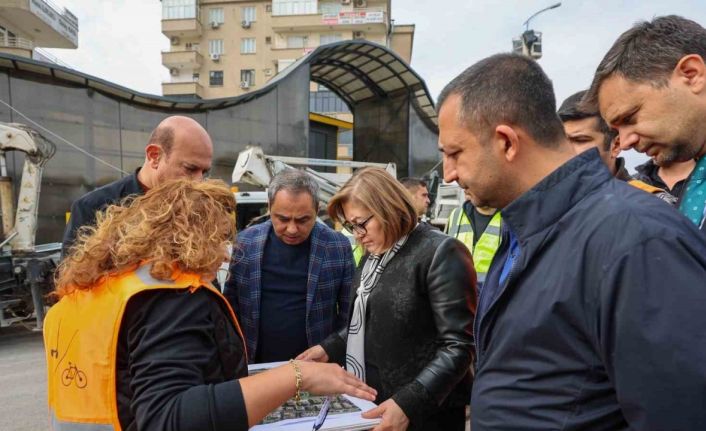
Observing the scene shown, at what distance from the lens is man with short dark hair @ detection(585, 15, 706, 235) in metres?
1.31

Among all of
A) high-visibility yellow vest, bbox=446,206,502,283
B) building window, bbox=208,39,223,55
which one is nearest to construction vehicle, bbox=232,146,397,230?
high-visibility yellow vest, bbox=446,206,502,283

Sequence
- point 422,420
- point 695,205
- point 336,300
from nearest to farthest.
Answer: point 695,205, point 422,420, point 336,300

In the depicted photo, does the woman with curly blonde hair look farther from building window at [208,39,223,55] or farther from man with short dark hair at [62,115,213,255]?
building window at [208,39,223,55]

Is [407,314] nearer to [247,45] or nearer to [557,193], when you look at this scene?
[557,193]

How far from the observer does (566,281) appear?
0.91 metres

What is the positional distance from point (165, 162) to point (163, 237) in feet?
3.66

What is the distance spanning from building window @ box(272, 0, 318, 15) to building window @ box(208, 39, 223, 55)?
6120mm

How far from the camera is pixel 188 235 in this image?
125 centimetres

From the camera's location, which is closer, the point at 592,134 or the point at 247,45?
the point at 592,134

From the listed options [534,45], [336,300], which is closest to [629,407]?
[336,300]

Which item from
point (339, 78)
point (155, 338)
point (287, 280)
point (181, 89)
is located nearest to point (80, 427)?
point (155, 338)

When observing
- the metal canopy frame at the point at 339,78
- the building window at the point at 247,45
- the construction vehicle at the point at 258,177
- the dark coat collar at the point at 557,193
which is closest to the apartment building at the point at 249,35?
the building window at the point at 247,45

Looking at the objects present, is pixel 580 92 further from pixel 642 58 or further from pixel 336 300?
pixel 336 300

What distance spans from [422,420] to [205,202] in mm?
1118
